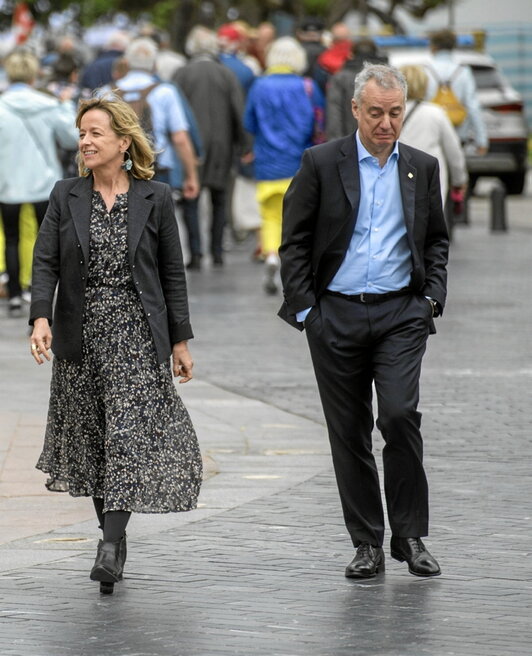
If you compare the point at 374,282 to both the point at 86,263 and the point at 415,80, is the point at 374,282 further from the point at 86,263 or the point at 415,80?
the point at 415,80

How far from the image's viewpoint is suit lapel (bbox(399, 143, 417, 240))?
20.4 feet

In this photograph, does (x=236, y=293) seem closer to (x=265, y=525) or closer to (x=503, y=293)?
(x=503, y=293)

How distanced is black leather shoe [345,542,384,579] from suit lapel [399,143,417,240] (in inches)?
43.0

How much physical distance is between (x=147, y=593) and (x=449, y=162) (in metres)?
8.81

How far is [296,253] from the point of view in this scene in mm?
6281

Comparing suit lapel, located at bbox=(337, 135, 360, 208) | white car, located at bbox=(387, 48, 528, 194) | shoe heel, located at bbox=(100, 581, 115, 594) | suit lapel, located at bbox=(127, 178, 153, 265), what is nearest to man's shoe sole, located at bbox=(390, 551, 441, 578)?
shoe heel, located at bbox=(100, 581, 115, 594)

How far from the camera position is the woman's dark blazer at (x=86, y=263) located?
6184mm

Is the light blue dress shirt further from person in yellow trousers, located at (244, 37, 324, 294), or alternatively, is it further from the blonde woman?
person in yellow trousers, located at (244, 37, 324, 294)

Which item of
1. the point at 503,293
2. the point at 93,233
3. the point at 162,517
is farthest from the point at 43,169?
the point at 93,233

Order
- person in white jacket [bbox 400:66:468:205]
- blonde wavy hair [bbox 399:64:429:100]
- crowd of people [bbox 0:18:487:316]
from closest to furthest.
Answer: crowd of people [bbox 0:18:487:316], blonde wavy hair [bbox 399:64:429:100], person in white jacket [bbox 400:66:468:205]

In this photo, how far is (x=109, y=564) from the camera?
602 cm

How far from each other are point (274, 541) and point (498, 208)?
1516 cm

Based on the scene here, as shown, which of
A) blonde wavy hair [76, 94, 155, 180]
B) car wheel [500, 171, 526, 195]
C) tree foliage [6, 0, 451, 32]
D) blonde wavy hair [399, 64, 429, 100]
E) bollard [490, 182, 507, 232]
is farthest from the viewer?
tree foliage [6, 0, 451, 32]

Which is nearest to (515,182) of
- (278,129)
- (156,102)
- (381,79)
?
(278,129)
